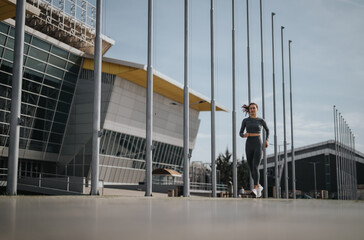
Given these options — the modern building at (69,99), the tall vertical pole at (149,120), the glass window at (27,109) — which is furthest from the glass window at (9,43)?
the tall vertical pole at (149,120)

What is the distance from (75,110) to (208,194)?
786 inches

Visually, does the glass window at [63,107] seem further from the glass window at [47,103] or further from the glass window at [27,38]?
the glass window at [27,38]

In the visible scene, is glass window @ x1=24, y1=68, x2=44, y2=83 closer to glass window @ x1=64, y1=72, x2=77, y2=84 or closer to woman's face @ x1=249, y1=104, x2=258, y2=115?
glass window @ x1=64, y1=72, x2=77, y2=84

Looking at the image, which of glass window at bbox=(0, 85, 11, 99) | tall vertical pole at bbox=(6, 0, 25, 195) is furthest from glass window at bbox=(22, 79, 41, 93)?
tall vertical pole at bbox=(6, 0, 25, 195)

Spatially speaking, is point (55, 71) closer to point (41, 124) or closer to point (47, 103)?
point (47, 103)

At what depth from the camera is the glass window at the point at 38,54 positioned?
145ft

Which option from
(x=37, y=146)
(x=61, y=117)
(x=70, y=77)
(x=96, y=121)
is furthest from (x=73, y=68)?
(x=96, y=121)

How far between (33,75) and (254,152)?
3506 cm

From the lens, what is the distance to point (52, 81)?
47188 millimetres

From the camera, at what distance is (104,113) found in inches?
1959

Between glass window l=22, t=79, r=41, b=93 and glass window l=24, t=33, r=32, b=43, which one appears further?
glass window l=22, t=79, r=41, b=93

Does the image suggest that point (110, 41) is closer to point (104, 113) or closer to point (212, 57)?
point (104, 113)

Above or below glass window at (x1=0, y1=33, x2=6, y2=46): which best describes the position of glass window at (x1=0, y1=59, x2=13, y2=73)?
below

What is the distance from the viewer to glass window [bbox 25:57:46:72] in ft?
145
